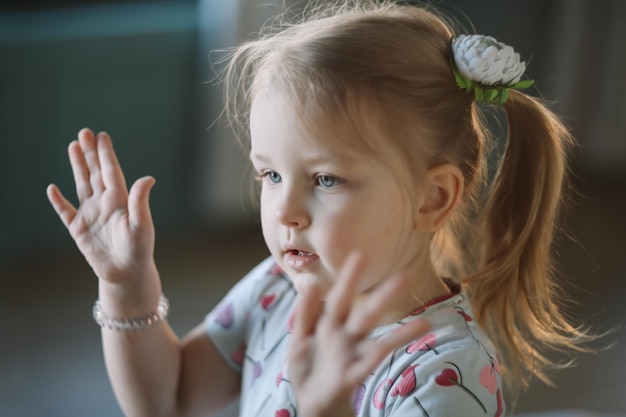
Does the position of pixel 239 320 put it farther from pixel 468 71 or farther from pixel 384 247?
pixel 468 71

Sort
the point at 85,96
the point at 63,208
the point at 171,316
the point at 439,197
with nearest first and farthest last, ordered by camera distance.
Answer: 1. the point at 439,197
2. the point at 63,208
3. the point at 171,316
4. the point at 85,96

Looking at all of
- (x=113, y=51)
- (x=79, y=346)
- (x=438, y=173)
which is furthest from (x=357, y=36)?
(x=113, y=51)

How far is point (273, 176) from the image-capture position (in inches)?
38.6

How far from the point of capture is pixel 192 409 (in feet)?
3.91

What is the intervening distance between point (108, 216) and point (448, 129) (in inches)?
16.0

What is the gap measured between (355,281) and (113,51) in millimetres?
1992

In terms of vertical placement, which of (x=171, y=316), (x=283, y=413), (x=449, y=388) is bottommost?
(x=171, y=316)

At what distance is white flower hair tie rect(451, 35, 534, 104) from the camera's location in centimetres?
97

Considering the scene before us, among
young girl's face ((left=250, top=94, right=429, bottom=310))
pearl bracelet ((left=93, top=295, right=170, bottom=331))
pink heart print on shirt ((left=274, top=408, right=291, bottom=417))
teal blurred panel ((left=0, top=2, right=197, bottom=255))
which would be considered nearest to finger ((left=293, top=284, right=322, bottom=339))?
young girl's face ((left=250, top=94, right=429, bottom=310))

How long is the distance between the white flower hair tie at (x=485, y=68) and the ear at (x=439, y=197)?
0.09 meters

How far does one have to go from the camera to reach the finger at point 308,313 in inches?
30.5

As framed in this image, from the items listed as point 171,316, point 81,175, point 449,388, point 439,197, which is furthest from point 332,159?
point 171,316

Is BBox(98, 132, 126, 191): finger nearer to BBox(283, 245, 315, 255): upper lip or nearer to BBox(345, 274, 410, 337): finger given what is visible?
BBox(283, 245, 315, 255): upper lip

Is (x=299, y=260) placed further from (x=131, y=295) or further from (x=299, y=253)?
(x=131, y=295)
